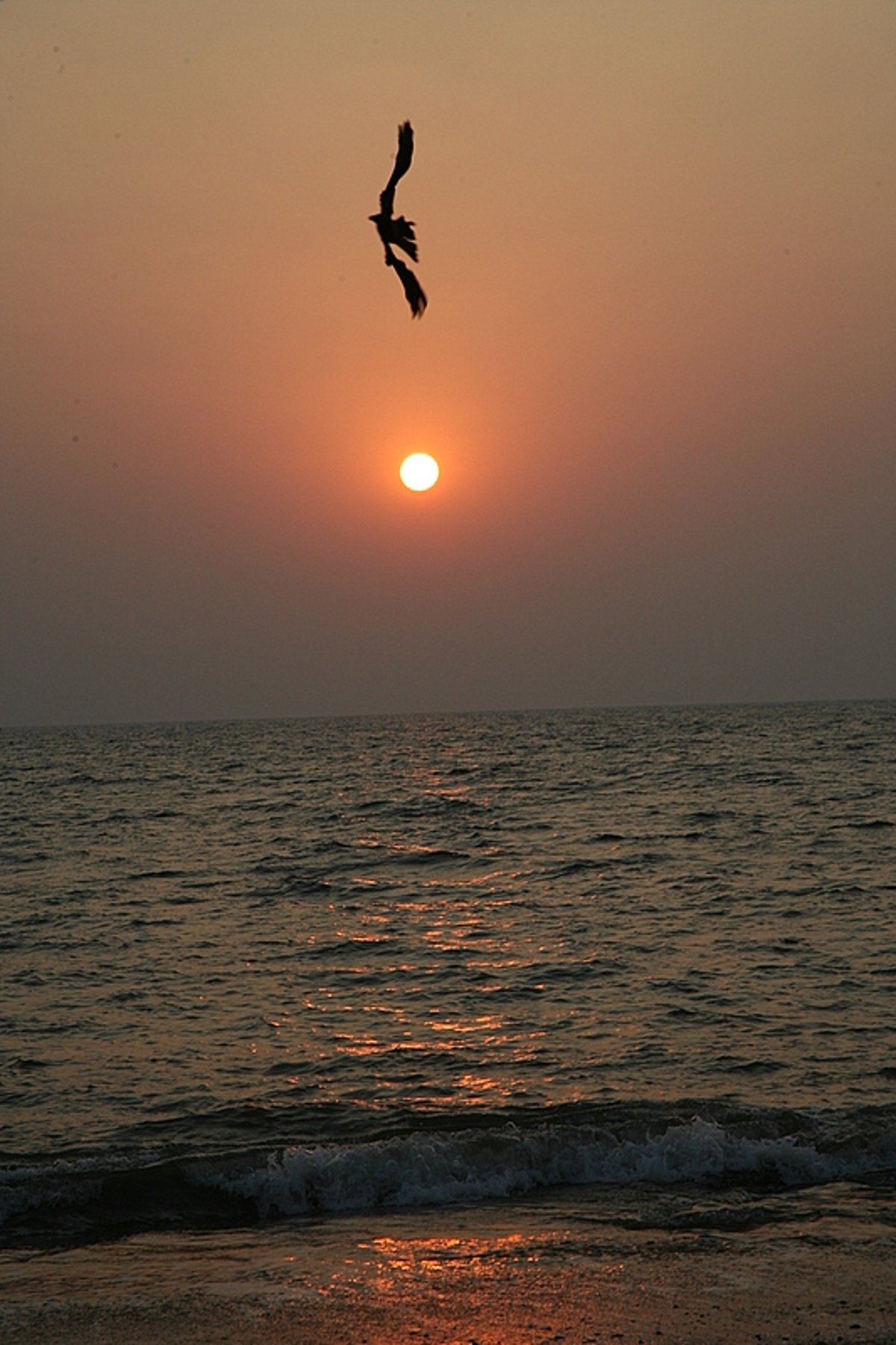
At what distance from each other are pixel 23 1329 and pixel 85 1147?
422cm

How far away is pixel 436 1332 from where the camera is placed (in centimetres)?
791

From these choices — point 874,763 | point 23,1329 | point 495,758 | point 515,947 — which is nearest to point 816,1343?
point 23,1329

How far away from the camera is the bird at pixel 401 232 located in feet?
35.6

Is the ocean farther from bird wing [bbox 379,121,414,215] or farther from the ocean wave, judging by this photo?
bird wing [bbox 379,121,414,215]

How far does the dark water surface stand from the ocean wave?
3 cm

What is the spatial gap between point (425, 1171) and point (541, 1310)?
3.35 meters

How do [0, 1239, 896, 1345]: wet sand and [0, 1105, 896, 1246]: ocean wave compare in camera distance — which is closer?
[0, 1239, 896, 1345]: wet sand


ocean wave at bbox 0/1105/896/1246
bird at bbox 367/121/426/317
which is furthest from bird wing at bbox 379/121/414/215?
ocean wave at bbox 0/1105/896/1246

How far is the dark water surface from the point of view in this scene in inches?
440

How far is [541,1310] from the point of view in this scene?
8.17 m

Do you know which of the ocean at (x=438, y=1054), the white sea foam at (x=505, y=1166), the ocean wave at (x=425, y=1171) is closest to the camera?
the ocean at (x=438, y=1054)

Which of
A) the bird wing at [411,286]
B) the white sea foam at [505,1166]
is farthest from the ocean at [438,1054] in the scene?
the bird wing at [411,286]

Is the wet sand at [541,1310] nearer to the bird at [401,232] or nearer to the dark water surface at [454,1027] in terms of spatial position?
the dark water surface at [454,1027]

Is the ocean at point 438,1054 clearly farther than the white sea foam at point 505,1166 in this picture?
No
